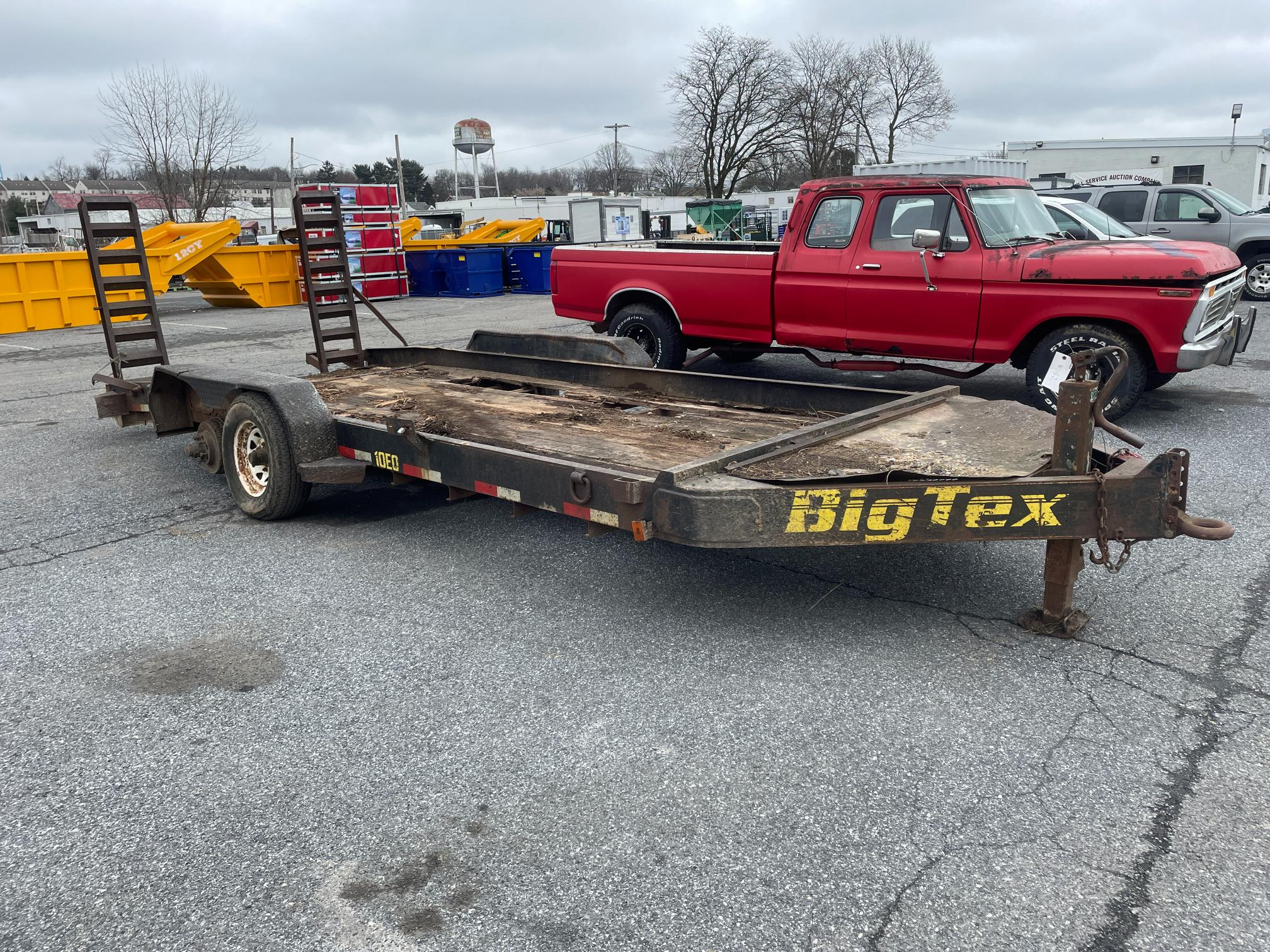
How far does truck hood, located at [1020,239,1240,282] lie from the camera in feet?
23.9

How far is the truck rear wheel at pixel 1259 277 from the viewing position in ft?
51.7

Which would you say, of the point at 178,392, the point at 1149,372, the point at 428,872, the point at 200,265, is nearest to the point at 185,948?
the point at 428,872

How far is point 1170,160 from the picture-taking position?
3406 cm

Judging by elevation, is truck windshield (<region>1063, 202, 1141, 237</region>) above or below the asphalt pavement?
above

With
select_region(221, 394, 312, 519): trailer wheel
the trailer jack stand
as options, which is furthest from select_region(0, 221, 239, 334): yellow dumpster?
the trailer jack stand

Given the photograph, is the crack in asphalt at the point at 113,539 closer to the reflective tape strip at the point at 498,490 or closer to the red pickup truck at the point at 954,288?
the reflective tape strip at the point at 498,490

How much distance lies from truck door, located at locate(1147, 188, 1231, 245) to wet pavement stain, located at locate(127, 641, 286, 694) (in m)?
16.1

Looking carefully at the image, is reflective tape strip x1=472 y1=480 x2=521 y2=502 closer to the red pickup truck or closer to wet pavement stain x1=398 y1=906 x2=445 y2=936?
wet pavement stain x1=398 y1=906 x2=445 y2=936

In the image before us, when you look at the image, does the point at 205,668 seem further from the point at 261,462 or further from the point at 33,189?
the point at 33,189

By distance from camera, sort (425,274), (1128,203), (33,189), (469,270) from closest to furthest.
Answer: (1128,203) < (469,270) < (425,274) < (33,189)

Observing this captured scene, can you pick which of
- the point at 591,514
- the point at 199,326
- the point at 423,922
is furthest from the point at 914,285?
the point at 199,326

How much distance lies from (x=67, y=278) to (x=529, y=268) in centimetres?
1011

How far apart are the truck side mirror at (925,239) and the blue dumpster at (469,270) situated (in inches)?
657

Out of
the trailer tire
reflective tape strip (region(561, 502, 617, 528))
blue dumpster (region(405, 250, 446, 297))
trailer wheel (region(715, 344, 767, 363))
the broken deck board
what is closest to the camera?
reflective tape strip (region(561, 502, 617, 528))
